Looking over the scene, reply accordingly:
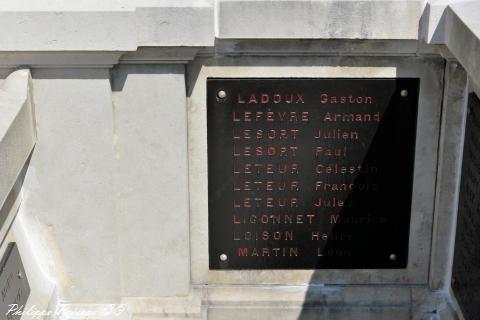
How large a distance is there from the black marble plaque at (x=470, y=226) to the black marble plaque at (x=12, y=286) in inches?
102

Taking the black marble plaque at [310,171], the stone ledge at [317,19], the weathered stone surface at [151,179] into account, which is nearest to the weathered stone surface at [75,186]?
the weathered stone surface at [151,179]

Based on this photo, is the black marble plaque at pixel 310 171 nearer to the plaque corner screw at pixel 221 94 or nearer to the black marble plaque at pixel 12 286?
the plaque corner screw at pixel 221 94

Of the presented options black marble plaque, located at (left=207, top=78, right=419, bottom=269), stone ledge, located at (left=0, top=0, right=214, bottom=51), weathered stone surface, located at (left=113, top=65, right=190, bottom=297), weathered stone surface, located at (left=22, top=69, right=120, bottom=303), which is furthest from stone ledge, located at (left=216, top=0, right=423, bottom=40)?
weathered stone surface, located at (left=22, top=69, right=120, bottom=303)

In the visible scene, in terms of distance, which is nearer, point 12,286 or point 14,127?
point 14,127

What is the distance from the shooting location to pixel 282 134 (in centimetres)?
450

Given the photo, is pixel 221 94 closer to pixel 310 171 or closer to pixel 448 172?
pixel 310 171

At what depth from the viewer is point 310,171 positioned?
15.0 feet

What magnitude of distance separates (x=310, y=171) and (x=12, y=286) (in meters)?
1.89

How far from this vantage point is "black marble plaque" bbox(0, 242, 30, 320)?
3875mm

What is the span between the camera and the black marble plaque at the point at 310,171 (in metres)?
4.44

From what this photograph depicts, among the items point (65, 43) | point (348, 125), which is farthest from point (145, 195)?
point (348, 125)

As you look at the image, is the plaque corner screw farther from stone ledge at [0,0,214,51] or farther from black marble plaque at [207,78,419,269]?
stone ledge at [0,0,214,51]

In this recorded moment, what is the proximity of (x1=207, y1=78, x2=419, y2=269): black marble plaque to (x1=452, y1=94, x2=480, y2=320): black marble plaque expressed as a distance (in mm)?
347

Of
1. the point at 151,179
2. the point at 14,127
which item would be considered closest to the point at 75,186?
the point at 151,179
